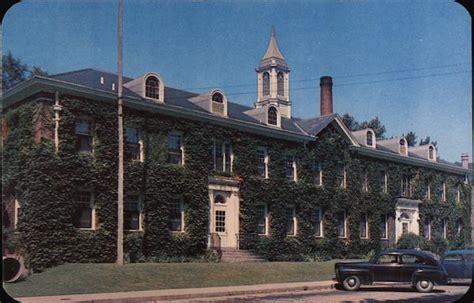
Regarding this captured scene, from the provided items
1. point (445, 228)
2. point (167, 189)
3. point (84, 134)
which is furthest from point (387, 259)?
point (445, 228)

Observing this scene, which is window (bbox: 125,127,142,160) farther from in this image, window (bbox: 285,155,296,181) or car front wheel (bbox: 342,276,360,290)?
car front wheel (bbox: 342,276,360,290)

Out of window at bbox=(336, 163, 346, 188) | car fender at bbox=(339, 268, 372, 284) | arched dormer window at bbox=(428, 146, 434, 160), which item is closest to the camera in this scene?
car fender at bbox=(339, 268, 372, 284)

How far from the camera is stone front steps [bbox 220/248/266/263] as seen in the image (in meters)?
30.1

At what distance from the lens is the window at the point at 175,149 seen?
96.5 feet

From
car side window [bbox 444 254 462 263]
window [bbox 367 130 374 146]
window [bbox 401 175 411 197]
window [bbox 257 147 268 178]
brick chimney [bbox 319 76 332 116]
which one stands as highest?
brick chimney [bbox 319 76 332 116]

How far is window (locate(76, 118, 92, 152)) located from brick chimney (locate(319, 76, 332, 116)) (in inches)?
826

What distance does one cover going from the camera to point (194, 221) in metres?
29.7

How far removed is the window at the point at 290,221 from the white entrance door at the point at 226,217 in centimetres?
427

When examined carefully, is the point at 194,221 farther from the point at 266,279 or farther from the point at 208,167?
the point at 266,279

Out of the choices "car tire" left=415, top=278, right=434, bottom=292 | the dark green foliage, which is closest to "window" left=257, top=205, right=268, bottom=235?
the dark green foliage

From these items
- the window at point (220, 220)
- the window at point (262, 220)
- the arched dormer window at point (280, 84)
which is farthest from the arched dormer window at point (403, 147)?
the window at point (220, 220)

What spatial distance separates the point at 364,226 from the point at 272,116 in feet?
35.7

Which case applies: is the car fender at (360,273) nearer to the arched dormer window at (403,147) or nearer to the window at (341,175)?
the window at (341,175)

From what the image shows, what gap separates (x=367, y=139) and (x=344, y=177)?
4.35 meters
